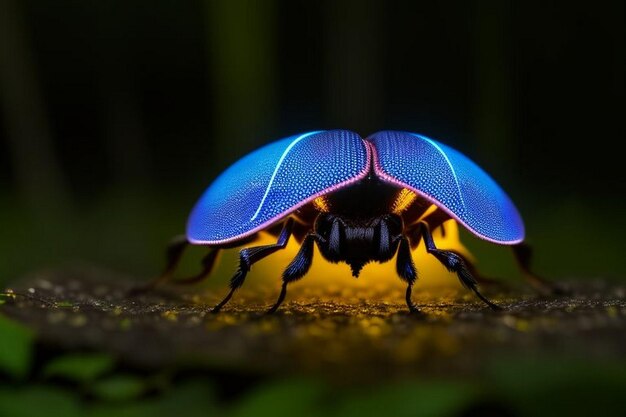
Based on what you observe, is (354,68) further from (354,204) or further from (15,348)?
(15,348)

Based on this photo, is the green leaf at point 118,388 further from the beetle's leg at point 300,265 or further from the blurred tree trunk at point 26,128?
the blurred tree trunk at point 26,128

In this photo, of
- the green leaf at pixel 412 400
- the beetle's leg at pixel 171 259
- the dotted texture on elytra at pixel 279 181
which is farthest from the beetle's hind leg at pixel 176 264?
the green leaf at pixel 412 400

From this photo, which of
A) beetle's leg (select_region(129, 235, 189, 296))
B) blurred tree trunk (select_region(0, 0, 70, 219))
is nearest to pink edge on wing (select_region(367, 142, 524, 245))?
beetle's leg (select_region(129, 235, 189, 296))

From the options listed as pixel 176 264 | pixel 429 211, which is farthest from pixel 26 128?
pixel 429 211

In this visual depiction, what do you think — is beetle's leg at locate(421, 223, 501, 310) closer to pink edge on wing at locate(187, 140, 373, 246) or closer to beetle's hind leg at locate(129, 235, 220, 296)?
pink edge on wing at locate(187, 140, 373, 246)

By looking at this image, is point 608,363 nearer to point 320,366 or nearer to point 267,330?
point 320,366

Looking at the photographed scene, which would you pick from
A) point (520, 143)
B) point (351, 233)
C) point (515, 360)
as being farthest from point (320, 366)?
point (520, 143)
